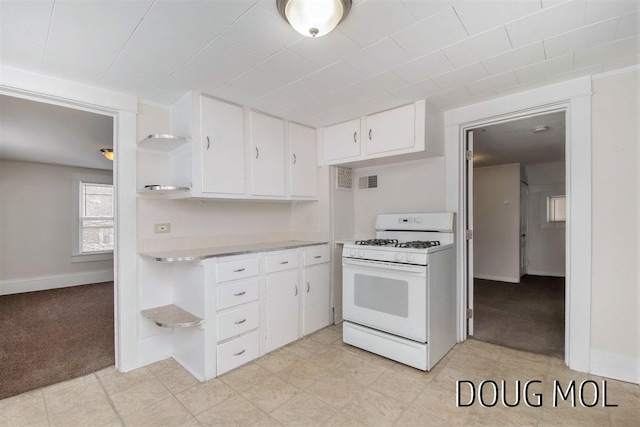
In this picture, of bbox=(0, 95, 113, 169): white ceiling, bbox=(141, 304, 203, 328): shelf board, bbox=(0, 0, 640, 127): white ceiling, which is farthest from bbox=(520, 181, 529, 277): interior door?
bbox=(0, 95, 113, 169): white ceiling

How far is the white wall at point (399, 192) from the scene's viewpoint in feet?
9.75

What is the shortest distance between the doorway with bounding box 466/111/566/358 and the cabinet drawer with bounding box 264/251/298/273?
1.71 meters

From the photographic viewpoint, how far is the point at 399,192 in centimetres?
323

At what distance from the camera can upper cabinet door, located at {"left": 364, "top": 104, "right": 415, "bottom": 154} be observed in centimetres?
264

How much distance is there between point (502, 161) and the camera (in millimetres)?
5262

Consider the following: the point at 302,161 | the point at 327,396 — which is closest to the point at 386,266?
the point at 327,396

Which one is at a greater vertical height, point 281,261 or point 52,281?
point 281,261

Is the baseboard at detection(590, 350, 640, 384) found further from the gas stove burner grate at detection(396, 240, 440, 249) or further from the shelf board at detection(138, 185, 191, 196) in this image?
the shelf board at detection(138, 185, 191, 196)

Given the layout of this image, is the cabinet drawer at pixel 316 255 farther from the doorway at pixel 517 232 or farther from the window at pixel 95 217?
the window at pixel 95 217

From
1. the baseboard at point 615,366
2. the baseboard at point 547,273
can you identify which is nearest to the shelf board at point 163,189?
the baseboard at point 615,366

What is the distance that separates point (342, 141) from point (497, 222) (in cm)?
410

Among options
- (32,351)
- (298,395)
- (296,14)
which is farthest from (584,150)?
(32,351)

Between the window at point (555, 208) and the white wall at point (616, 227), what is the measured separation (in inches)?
183

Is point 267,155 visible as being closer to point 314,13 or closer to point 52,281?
point 314,13
